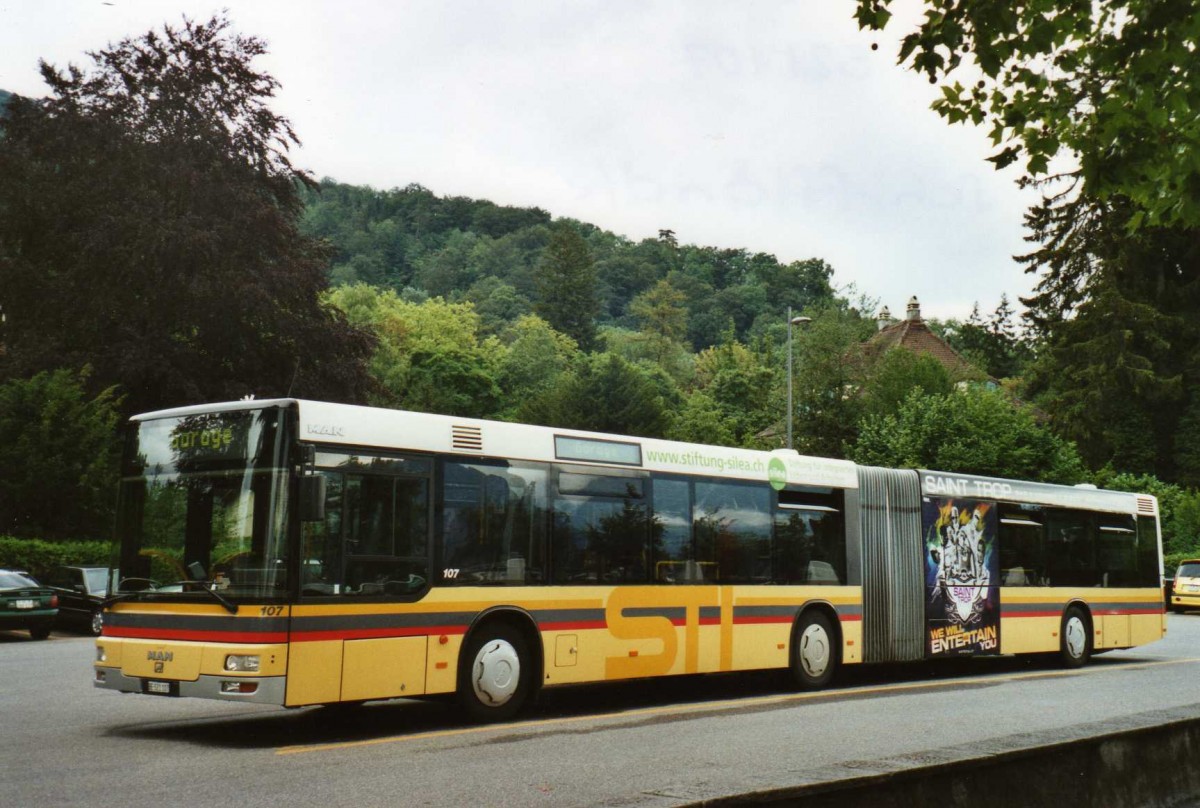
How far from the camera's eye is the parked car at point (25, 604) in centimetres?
2516

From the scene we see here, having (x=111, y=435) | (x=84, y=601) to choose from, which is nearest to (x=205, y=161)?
(x=111, y=435)

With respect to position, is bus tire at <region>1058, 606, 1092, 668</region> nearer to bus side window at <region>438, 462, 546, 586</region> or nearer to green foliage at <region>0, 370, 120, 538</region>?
bus side window at <region>438, 462, 546, 586</region>

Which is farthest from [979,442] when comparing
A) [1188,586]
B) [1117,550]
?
[1117,550]

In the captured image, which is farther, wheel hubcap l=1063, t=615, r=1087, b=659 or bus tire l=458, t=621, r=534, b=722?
wheel hubcap l=1063, t=615, r=1087, b=659

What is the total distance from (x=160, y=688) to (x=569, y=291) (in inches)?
5038

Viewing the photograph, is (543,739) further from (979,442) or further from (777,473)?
(979,442)

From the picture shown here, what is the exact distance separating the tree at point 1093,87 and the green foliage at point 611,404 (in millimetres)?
56455

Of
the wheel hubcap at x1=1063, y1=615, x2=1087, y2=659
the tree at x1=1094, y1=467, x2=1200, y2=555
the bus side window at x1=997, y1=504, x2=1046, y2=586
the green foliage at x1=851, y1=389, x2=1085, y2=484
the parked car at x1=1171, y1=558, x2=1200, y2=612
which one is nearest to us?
the bus side window at x1=997, y1=504, x2=1046, y2=586

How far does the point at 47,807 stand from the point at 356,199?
17306cm

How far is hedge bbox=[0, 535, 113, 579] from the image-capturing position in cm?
2948

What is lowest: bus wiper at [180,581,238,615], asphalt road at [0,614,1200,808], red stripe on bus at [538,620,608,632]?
asphalt road at [0,614,1200,808]

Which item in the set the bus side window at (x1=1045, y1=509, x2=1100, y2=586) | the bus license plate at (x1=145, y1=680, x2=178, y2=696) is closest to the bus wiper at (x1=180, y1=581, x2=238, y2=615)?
the bus license plate at (x1=145, y1=680, x2=178, y2=696)

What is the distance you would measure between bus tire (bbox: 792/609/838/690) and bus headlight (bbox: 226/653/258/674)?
7561mm

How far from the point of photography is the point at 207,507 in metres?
11.4
